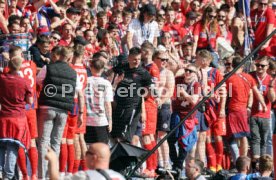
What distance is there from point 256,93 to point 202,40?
2.71 meters

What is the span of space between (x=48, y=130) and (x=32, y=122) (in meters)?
0.26

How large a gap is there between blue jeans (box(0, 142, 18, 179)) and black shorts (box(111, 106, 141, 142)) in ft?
7.12

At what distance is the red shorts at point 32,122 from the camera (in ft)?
57.7

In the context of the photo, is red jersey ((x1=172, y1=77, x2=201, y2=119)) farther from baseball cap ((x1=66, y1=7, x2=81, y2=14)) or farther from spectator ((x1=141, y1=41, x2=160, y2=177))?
baseball cap ((x1=66, y1=7, x2=81, y2=14))

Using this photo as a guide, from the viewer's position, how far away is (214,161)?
20234 mm

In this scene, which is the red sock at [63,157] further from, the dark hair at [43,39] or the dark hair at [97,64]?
the dark hair at [43,39]

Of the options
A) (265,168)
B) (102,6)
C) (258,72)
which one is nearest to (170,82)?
(258,72)

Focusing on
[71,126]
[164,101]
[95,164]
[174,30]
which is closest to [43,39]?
[71,126]

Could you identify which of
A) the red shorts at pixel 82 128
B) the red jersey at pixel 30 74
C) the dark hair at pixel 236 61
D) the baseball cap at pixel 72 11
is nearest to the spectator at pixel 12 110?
the red jersey at pixel 30 74

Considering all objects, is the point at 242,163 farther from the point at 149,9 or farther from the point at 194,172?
the point at 149,9

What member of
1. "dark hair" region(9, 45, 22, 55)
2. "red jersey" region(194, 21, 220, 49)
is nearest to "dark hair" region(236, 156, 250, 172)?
"dark hair" region(9, 45, 22, 55)

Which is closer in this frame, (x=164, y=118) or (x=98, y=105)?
(x=98, y=105)

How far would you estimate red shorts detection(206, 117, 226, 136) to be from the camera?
66.4ft

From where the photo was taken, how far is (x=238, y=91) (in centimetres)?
2031
